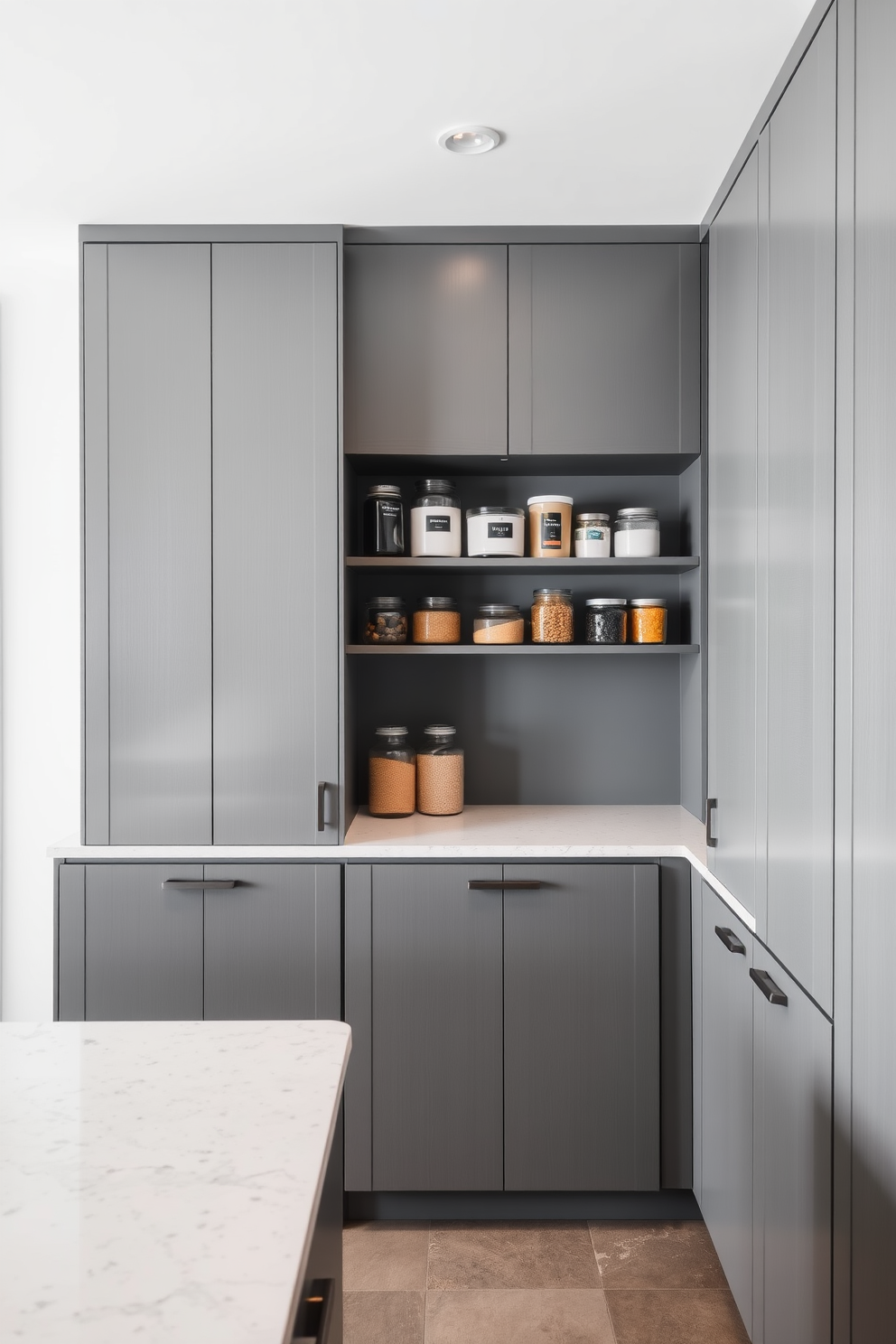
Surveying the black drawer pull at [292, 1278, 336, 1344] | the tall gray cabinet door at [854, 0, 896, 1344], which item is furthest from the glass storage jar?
the black drawer pull at [292, 1278, 336, 1344]

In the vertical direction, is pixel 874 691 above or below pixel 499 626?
below

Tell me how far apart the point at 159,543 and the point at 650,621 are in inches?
52.6

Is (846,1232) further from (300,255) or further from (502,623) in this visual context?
(300,255)

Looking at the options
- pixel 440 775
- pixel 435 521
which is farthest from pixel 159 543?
pixel 440 775

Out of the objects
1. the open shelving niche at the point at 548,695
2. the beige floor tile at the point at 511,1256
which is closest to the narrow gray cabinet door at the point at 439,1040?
the beige floor tile at the point at 511,1256

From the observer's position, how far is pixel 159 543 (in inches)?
94.3

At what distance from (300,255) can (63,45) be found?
75 centimetres

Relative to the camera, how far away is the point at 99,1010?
2350mm

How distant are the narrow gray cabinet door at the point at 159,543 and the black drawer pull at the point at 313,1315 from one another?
5.04 feet

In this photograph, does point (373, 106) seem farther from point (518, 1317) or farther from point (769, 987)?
point (518, 1317)

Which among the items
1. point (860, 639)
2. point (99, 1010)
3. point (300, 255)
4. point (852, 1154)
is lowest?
point (99, 1010)

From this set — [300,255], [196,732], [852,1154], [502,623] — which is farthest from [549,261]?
[852,1154]

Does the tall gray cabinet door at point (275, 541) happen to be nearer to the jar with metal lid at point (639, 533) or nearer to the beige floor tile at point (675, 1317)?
the jar with metal lid at point (639, 533)

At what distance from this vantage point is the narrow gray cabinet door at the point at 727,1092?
184 cm
